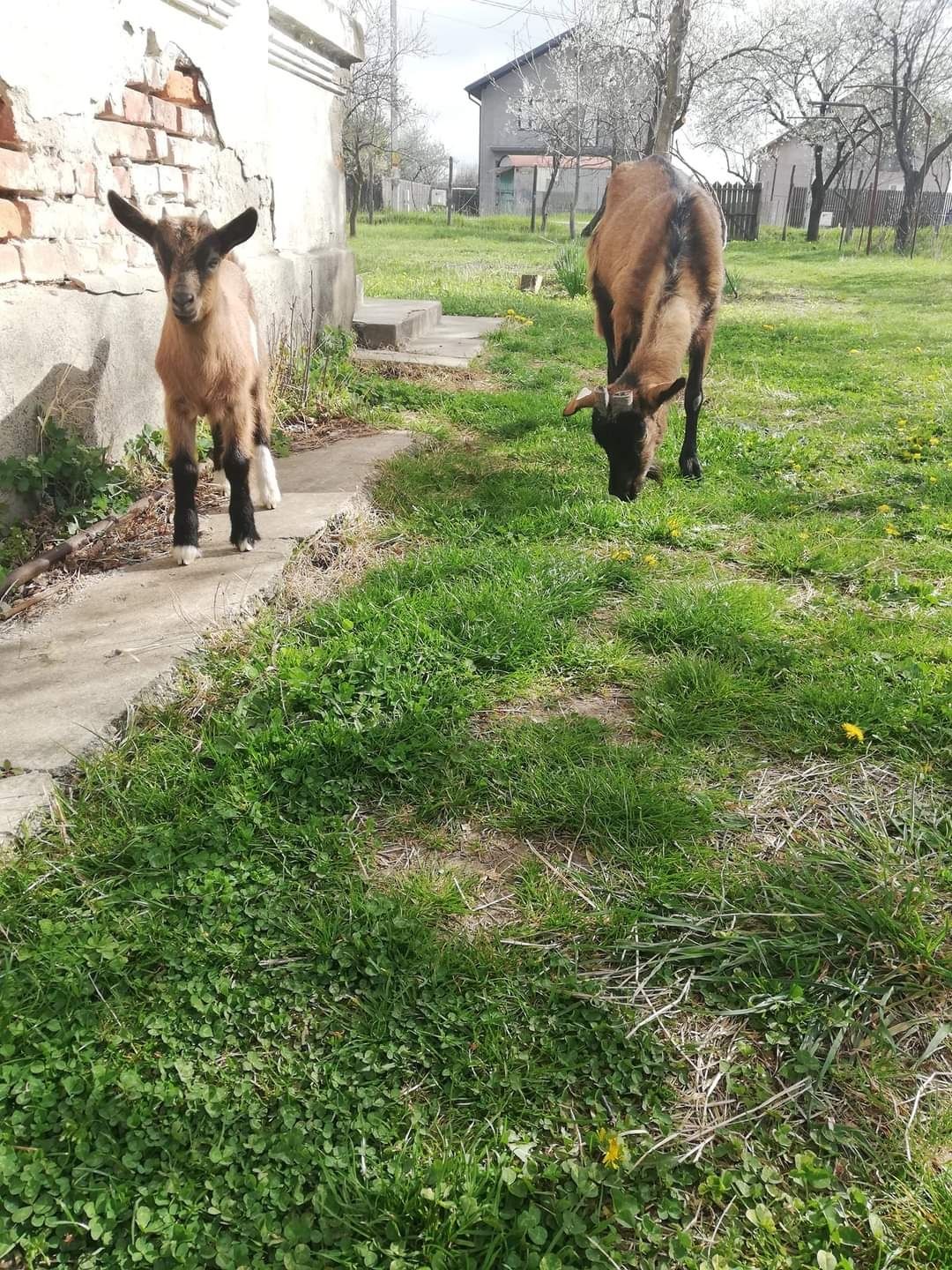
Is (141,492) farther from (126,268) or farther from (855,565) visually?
(855,565)

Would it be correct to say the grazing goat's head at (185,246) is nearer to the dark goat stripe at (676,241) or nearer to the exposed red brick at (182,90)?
the exposed red brick at (182,90)

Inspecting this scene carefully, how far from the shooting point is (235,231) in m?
3.32

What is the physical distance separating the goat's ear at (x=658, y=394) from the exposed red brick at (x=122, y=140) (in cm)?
292

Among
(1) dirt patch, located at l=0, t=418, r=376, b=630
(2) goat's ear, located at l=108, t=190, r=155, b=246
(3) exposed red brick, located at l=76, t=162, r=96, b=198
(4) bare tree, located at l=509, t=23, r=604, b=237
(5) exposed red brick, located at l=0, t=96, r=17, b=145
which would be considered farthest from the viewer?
(4) bare tree, located at l=509, t=23, r=604, b=237

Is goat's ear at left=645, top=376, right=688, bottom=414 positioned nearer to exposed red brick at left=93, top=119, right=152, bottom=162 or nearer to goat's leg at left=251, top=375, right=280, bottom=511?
goat's leg at left=251, top=375, right=280, bottom=511

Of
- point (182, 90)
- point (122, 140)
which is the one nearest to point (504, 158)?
point (182, 90)

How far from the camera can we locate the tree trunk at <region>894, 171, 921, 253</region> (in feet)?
72.3

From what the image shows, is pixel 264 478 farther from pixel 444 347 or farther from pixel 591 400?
pixel 444 347

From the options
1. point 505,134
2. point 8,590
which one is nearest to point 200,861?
point 8,590

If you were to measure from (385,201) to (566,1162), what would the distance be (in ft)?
148

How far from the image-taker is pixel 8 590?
3.42 m

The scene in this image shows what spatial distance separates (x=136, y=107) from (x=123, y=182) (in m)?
→ 0.41

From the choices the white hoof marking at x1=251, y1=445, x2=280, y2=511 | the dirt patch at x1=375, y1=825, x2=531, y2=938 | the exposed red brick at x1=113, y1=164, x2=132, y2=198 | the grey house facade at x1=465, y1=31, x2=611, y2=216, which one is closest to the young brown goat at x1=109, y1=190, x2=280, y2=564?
the white hoof marking at x1=251, y1=445, x2=280, y2=511

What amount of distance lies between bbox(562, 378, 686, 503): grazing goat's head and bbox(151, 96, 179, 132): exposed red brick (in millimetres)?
2712
